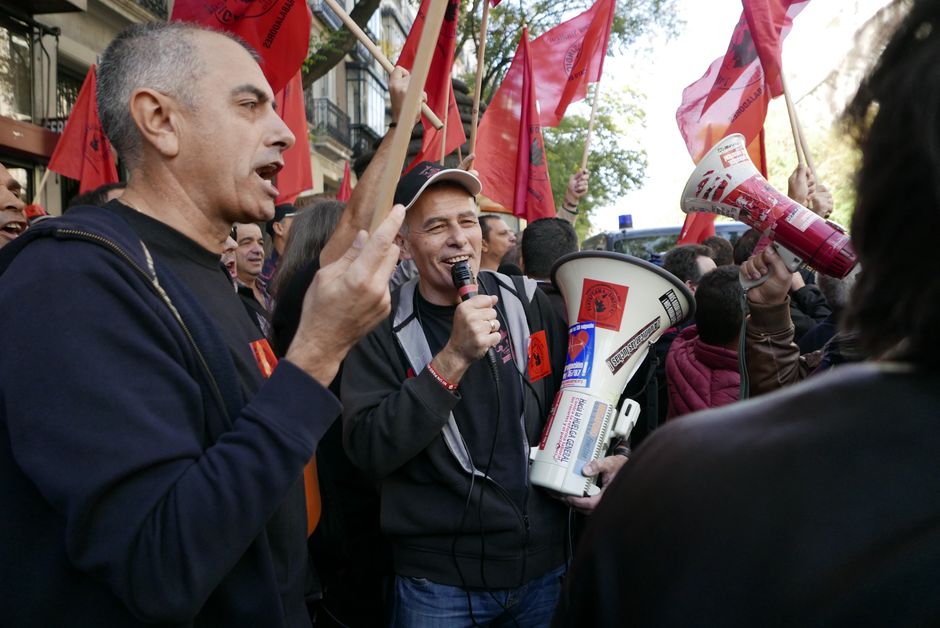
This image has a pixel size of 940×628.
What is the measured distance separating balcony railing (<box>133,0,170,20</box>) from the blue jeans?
13855 mm

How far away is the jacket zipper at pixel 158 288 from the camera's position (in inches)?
48.8

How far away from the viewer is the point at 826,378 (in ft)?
2.30

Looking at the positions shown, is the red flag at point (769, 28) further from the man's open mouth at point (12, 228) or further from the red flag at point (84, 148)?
the red flag at point (84, 148)

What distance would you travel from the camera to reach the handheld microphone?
2.18 m

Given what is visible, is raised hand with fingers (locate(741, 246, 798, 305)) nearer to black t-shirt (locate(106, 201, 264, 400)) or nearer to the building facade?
black t-shirt (locate(106, 201, 264, 400))

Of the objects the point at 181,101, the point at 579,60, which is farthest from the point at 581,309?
the point at 579,60

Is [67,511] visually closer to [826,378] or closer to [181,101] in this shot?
[181,101]

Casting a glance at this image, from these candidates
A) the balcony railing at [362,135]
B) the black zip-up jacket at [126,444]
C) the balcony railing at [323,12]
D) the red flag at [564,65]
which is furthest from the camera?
the balcony railing at [362,135]

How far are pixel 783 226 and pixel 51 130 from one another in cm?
1161

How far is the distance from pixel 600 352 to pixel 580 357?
61mm

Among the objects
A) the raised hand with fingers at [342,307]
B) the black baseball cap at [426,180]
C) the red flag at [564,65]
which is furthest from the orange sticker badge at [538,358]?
the red flag at [564,65]

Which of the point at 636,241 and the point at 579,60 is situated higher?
the point at 579,60

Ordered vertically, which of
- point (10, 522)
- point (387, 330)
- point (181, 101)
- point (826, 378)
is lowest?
point (10, 522)

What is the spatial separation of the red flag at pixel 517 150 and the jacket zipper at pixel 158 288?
407cm
